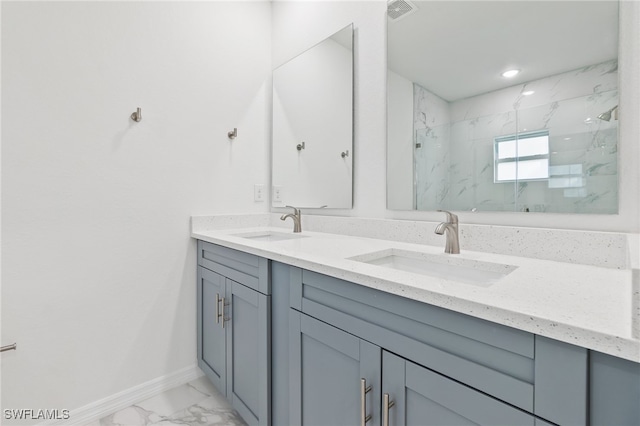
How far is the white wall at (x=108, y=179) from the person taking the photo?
1.29 meters

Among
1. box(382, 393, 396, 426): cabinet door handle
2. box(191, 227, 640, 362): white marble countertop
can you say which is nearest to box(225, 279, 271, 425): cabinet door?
box(191, 227, 640, 362): white marble countertop

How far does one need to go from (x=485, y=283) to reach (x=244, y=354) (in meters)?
1.00

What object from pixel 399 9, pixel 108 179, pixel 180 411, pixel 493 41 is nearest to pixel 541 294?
pixel 493 41

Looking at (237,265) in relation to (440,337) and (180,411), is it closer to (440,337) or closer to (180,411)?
(180,411)

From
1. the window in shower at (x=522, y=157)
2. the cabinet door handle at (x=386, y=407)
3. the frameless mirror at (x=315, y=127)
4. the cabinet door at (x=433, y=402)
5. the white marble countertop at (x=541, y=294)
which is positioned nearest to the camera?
the white marble countertop at (x=541, y=294)

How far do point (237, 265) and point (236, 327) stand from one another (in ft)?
0.94

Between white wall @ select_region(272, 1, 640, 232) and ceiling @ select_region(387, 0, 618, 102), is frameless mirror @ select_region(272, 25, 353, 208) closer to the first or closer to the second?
white wall @ select_region(272, 1, 640, 232)

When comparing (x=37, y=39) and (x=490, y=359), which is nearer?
(x=490, y=359)

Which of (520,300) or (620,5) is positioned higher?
(620,5)

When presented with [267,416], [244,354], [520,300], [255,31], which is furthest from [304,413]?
[255,31]

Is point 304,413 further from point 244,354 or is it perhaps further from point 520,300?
point 520,300

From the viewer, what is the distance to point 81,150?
1.41 m

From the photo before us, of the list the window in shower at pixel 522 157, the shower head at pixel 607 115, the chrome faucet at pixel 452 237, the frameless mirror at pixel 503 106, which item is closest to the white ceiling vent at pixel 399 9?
the frameless mirror at pixel 503 106

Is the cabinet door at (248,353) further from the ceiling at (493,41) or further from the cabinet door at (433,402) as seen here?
the ceiling at (493,41)
